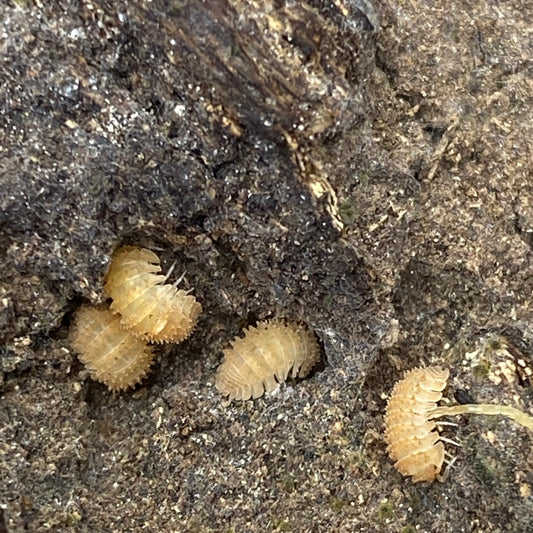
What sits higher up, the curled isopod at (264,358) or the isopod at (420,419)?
the curled isopod at (264,358)

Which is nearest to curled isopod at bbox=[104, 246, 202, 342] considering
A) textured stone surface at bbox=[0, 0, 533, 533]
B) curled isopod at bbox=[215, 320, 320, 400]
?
textured stone surface at bbox=[0, 0, 533, 533]

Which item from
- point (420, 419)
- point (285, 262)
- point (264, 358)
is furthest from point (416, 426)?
point (285, 262)

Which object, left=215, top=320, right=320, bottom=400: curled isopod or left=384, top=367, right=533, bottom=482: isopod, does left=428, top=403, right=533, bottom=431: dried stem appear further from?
left=215, top=320, right=320, bottom=400: curled isopod

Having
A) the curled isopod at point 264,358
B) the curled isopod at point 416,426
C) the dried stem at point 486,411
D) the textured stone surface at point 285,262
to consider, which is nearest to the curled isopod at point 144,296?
the textured stone surface at point 285,262

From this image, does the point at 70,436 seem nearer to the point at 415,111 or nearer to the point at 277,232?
the point at 277,232

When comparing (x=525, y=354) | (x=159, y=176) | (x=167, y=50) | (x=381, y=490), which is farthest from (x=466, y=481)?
(x=167, y=50)

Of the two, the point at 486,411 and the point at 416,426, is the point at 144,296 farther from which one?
the point at 486,411

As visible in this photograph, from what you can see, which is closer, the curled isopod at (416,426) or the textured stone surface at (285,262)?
the textured stone surface at (285,262)

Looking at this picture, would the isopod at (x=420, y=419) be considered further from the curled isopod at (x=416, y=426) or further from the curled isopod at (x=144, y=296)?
the curled isopod at (x=144, y=296)
